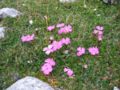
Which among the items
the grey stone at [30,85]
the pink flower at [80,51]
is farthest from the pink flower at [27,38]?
the grey stone at [30,85]

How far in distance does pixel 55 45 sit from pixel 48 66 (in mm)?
402

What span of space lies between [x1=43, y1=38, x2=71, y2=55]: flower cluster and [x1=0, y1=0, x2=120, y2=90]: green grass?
65 mm

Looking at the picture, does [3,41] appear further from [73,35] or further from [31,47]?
[73,35]

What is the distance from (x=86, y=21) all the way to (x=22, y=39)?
1087 mm

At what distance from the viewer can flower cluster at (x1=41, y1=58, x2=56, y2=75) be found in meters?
4.55

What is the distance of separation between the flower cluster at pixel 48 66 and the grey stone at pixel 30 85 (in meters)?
0.30

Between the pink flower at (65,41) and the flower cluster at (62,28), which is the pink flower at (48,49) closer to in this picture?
the pink flower at (65,41)

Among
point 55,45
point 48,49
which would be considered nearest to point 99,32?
point 55,45

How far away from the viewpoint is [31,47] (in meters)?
4.94

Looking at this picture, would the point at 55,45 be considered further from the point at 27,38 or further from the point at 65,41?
the point at 27,38

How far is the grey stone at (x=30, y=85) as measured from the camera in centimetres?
412

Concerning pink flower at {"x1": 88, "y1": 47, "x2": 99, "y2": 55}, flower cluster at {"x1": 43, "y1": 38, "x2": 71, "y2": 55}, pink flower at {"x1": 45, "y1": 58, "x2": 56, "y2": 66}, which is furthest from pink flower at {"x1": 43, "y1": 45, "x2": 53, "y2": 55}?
pink flower at {"x1": 88, "y1": 47, "x2": 99, "y2": 55}

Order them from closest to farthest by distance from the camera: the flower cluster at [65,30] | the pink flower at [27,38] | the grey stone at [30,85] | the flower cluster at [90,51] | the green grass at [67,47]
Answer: the grey stone at [30,85], the green grass at [67,47], the flower cluster at [90,51], the pink flower at [27,38], the flower cluster at [65,30]

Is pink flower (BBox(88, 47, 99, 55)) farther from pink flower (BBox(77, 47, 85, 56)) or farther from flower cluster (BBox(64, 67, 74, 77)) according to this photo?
flower cluster (BBox(64, 67, 74, 77))
